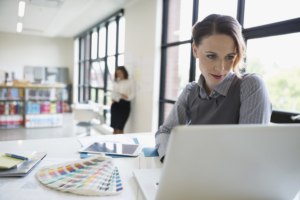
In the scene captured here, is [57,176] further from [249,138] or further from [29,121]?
[29,121]

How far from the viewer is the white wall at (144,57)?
3.88 meters

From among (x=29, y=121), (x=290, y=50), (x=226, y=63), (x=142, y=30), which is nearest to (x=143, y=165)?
(x=226, y=63)

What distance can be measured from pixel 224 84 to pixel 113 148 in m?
0.66

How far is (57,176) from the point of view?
85cm

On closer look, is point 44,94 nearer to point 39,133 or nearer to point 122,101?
point 39,133

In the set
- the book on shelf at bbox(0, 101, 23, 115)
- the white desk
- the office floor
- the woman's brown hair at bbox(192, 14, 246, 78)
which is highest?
the woman's brown hair at bbox(192, 14, 246, 78)

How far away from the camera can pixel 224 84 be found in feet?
3.96

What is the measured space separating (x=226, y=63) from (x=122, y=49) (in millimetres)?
4245

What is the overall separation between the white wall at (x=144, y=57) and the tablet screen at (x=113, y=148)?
265cm

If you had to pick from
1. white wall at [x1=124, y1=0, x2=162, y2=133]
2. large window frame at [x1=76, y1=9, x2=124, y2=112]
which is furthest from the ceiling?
white wall at [x1=124, y1=0, x2=162, y2=133]

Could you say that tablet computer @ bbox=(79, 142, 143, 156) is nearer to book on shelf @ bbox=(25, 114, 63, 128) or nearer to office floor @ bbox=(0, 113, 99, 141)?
office floor @ bbox=(0, 113, 99, 141)

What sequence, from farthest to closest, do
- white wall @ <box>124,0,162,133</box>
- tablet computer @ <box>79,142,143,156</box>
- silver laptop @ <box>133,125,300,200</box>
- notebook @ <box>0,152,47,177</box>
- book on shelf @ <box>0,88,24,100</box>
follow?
book on shelf @ <box>0,88,24,100</box>, white wall @ <box>124,0,162,133</box>, tablet computer @ <box>79,142,143,156</box>, notebook @ <box>0,152,47,177</box>, silver laptop @ <box>133,125,300,200</box>

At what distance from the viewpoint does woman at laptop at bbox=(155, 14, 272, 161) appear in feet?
3.52

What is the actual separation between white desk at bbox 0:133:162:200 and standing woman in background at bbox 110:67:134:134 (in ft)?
10.1
